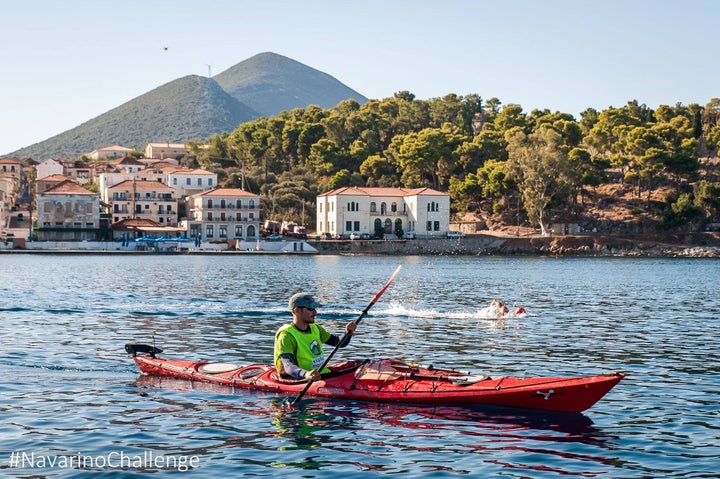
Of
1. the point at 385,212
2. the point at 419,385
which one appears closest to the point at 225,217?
the point at 385,212

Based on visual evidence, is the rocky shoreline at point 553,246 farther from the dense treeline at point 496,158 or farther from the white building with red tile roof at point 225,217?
the white building with red tile roof at point 225,217

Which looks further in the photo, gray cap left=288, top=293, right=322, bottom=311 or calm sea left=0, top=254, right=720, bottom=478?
gray cap left=288, top=293, right=322, bottom=311

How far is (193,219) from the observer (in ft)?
428

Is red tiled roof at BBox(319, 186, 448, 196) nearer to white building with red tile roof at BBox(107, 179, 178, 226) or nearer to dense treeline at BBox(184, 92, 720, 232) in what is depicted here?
dense treeline at BBox(184, 92, 720, 232)

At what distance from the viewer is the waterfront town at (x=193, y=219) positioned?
11862 cm

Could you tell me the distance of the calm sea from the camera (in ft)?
44.9

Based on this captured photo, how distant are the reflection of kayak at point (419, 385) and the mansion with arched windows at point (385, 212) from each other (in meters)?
105

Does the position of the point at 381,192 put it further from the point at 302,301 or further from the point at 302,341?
the point at 302,301

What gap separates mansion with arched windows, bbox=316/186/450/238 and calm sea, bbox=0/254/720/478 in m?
78.0

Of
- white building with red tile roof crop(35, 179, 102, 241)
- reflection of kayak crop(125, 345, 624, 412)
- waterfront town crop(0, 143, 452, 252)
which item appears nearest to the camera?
reflection of kayak crop(125, 345, 624, 412)

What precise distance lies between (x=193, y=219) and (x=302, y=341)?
116 meters

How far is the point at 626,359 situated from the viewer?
2450cm

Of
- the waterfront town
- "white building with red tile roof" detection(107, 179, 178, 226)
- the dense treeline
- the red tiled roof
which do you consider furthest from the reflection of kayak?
"white building with red tile roof" detection(107, 179, 178, 226)

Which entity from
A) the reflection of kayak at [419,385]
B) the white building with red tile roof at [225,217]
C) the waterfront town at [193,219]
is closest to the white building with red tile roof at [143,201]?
the waterfront town at [193,219]
